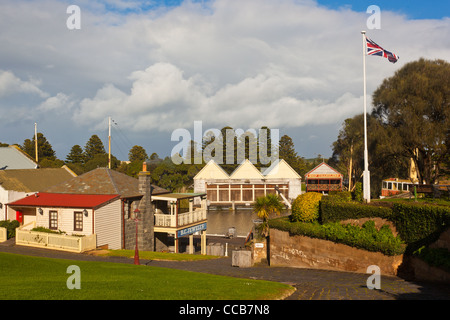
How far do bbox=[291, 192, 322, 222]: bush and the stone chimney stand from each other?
12162 millimetres

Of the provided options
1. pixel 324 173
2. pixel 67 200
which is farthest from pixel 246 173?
pixel 67 200

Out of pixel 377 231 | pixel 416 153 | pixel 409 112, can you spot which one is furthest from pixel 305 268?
pixel 416 153

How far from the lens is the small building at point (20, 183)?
33.3 meters

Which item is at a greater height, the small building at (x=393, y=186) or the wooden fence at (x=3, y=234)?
the small building at (x=393, y=186)

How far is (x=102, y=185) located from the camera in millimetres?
29906

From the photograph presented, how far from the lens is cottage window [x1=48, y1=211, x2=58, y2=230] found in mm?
27814

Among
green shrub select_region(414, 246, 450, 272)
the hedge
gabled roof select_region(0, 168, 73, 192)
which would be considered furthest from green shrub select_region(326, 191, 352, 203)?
gabled roof select_region(0, 168, 73, 192)

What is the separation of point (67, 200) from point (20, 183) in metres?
10.8

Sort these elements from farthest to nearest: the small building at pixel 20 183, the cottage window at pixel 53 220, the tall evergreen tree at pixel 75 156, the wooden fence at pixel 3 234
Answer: the tall evergreen tree at pixel 75 156 → the small building at pixel 20 183 → the wooden fence at pixel 3 234 → the cottage window at pixel 53 220

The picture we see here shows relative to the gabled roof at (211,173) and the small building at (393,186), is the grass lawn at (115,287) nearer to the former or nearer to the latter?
the small building at (393,186)

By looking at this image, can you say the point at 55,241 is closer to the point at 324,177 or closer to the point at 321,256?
the point at 321,256

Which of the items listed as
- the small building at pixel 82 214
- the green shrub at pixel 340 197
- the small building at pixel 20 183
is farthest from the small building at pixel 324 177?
the small building at pixel 82 214

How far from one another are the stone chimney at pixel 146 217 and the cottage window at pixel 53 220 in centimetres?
617
